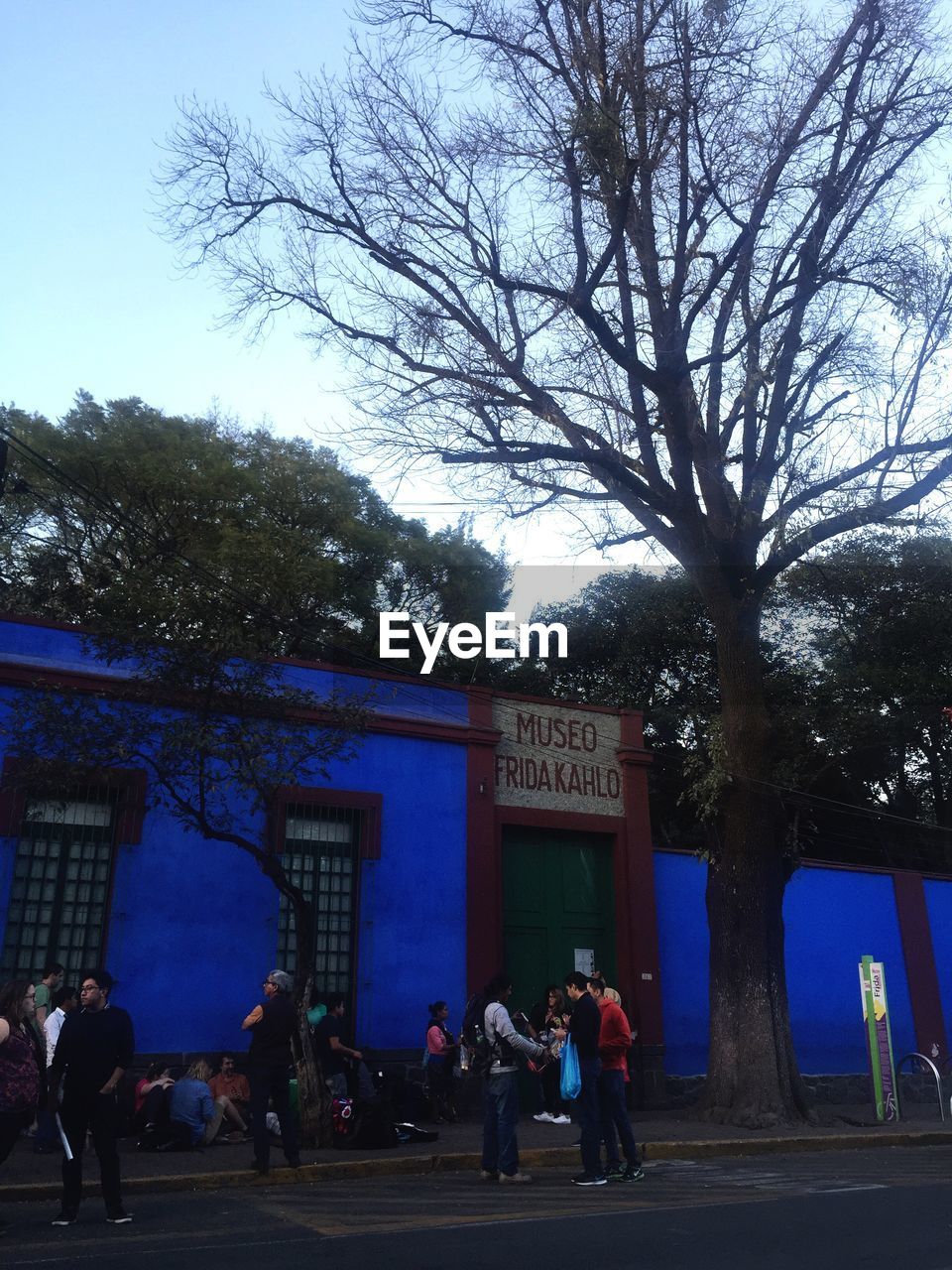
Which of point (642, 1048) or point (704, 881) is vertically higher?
point (704, 881)

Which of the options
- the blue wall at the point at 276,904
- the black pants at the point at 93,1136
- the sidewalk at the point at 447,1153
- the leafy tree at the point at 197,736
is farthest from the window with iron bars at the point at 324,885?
the black pants at the point at 93,1136

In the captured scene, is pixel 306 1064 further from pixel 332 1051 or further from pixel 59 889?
pixel 59 889

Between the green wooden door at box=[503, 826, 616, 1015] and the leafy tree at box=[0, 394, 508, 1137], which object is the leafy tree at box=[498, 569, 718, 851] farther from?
the green wooden door at box=[503, 826, 616, 1015]

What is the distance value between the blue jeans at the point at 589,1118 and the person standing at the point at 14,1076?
4.24m

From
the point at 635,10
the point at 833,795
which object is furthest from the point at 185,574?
the point at 833,795

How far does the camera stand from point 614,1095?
30.5 feet

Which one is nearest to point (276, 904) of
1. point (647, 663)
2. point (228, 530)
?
point (228, 530)

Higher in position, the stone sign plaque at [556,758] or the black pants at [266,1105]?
the stone sign plaque at [556,758]

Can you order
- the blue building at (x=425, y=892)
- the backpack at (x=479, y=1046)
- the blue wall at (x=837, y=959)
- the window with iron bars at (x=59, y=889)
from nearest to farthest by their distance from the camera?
1. the backpack at (x=479, y=1046)
2. the window with iron bars at (x=59, y=889)
3. the blue building at (x=425, y=892)
4. the blue wall at (x=837, y=959)

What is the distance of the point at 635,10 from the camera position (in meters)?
14.1

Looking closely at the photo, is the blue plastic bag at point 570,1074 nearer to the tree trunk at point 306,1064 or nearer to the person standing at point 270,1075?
the person standing at point 270,1075

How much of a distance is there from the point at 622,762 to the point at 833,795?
1350 centimetres

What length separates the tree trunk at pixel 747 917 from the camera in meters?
13.4

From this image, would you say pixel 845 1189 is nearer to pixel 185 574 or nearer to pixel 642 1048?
pixel 642 1048
